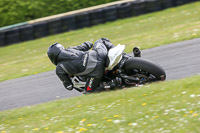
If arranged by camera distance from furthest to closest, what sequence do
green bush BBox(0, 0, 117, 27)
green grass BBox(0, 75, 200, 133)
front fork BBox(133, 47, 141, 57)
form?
green bush BBox(0, 0, 117, 27), front fork BBox(133, 47, 141, 57), green grass BBox(0, 75, 200, 133)

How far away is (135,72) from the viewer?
679cm

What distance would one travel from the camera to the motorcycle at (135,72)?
6.51m

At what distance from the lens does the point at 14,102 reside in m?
8.39

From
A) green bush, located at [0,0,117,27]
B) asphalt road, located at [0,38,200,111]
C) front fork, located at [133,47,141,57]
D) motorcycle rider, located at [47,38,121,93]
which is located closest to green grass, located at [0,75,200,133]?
motorcycle rider, located at [47,38,121,93]

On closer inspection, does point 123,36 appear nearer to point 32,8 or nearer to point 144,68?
point 32,8

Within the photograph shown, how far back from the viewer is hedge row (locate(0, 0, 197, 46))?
15789 mm

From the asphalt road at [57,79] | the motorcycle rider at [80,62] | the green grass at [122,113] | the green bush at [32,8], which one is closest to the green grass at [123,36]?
the asphalt road at [57,79]

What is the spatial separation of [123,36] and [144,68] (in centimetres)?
715

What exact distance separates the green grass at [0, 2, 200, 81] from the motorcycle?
4.17 metres

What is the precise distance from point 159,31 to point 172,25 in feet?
2.73

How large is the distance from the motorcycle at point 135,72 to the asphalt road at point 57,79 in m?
0.99

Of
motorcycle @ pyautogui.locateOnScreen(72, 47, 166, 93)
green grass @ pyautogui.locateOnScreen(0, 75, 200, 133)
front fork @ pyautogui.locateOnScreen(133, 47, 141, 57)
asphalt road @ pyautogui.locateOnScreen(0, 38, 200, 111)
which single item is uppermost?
front fork @ pyautogui.locateOnScreen(133, 47, 141, 57)

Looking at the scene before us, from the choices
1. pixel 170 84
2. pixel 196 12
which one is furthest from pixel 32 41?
pixel 170 84

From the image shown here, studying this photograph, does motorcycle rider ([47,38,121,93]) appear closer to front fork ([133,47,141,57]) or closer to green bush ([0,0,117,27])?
front fork ([133,47,141,57])
